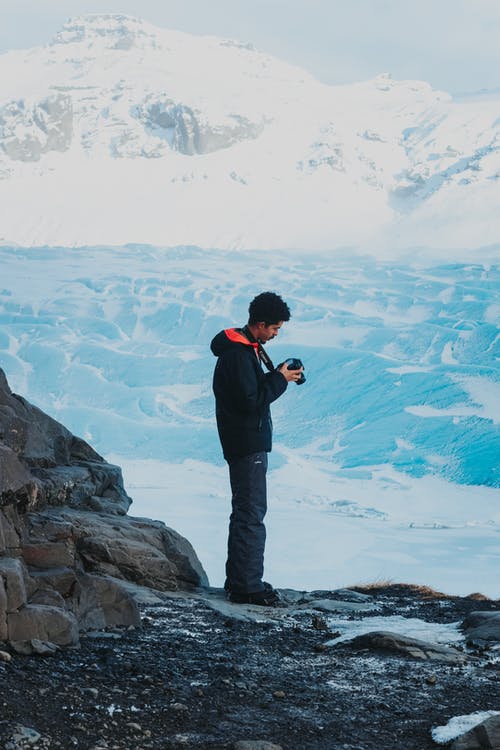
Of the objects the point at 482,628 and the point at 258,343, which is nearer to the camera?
the point at 482,628

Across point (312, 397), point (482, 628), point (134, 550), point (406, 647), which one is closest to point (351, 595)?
point (134, 550)

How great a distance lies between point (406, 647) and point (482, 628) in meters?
0.91

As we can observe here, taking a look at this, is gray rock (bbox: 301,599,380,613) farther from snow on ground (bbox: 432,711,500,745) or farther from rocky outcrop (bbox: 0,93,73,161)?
rocky outcrop (bbox: 0,93,73,161)

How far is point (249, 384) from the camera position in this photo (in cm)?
534

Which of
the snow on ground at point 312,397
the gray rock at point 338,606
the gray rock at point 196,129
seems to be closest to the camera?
the gray rock at point 338,606

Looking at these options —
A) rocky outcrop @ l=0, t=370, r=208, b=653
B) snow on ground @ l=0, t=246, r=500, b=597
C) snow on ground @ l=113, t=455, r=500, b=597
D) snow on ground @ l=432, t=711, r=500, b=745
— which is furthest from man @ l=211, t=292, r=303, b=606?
snow on ground @ l=0, t=246, r=500, b=597

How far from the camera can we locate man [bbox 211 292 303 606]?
5363 millimetres

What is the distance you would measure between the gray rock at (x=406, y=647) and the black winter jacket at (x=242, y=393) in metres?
A: 1.40

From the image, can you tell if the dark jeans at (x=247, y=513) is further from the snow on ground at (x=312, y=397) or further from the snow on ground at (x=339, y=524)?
the snow on ground at (x=312, y=397)

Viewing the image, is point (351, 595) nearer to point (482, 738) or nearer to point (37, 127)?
point (482, 738)

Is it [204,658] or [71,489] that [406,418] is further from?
[204,658]

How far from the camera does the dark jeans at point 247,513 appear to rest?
18.0 feet

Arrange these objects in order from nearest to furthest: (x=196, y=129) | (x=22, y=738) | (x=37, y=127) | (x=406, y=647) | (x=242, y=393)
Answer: (x=22, y=738) < (x=406, y=647) < (x=242, y=393) < (x=196, y=129) < (x=37, y=127)

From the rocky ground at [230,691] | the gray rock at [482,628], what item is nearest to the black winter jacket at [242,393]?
the rocky ground at [230,691]
